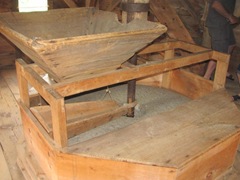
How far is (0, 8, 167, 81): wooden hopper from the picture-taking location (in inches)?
52.7

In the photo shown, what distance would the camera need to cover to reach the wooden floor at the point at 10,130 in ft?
6.99

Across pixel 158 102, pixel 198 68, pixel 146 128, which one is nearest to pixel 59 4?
pixel 198 68

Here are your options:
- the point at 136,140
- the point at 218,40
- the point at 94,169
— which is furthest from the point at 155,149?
the point at 218,40

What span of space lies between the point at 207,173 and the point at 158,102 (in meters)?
0.88

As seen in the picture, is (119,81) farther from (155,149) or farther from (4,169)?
(4,169)

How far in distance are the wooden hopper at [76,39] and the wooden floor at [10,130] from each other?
3.18 feet

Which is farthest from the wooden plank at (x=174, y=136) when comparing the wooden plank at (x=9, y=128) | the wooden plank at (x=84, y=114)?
the wooden plank at (x=9, y=128)

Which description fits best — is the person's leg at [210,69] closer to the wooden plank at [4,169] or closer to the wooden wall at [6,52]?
the wooden plank at [4,169]

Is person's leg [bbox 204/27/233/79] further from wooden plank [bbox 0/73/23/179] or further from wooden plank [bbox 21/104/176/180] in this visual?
wooden plank [bbox 0/73/23/179]

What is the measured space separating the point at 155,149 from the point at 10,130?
1.76 metres

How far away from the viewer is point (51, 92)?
144 centimetres

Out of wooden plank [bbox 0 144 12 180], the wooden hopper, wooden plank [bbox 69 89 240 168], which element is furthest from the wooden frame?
wooden plank [bbox 0 144 12 180]

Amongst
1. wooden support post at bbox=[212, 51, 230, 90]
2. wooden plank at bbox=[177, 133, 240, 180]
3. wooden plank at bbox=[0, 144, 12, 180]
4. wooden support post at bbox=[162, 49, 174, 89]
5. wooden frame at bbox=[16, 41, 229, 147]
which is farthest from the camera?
wooden support post at bbox=[162, 49, 174, 89]

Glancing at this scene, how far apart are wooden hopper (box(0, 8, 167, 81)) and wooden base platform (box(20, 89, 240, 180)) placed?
45 centimetres
